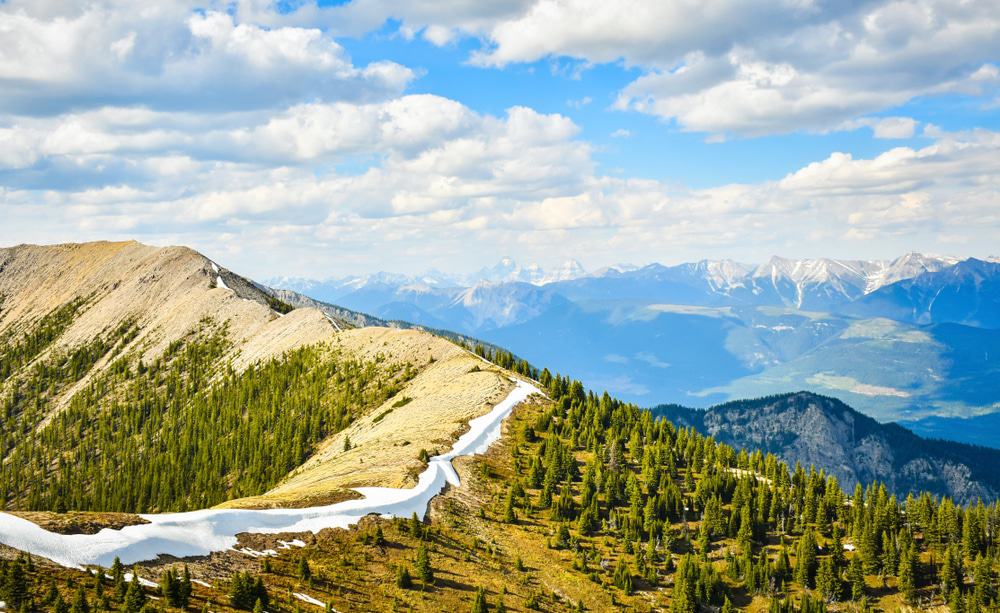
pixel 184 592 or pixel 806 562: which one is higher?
pixel 184 592

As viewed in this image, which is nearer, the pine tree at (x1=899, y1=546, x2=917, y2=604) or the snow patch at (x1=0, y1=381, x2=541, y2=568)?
the snow patch at (x1=0, y1=381, x2=541, y2=568)

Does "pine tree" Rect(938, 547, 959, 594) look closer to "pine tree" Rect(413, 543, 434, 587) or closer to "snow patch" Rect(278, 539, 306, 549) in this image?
"pine tree" Rect(413, 543, 434, 587)

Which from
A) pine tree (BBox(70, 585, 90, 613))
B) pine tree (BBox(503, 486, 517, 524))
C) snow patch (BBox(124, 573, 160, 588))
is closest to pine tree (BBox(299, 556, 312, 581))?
snow patch (BBox(124, 573, 160, 588))

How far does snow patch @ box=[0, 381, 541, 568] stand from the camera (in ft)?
121

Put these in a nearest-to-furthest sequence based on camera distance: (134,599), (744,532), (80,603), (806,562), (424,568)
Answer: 1. (80,603)
2. (134,599)
3. (424,568)
4. (806,562)
5. (744,532)

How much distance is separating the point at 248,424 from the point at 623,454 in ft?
298

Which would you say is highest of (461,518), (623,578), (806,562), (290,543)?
(290,543)

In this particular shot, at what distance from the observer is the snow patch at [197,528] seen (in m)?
37.0

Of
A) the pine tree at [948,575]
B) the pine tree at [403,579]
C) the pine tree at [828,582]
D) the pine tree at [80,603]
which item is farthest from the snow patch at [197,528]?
the pine tree at [948,575]

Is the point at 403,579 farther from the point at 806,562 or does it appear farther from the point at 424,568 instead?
the point at 806,562

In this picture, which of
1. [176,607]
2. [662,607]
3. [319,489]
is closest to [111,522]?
[176,607]

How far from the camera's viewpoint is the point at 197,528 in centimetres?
4366

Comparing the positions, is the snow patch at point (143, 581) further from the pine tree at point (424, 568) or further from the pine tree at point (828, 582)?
the pine tree at point (828, 582)

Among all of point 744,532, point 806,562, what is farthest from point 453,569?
point 806,562
